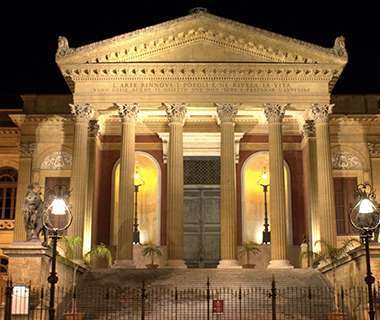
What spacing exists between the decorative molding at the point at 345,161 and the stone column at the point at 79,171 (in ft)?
44.4

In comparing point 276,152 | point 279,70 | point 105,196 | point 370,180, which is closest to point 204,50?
point 279,70

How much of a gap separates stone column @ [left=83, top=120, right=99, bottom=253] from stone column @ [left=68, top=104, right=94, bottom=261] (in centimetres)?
155

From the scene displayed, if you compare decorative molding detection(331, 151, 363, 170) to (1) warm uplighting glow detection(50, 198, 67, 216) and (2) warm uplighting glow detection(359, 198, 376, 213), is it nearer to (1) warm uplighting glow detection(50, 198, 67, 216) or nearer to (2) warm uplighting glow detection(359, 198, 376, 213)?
(2) warm uplighting glow detection(359, 198, 376, 213)

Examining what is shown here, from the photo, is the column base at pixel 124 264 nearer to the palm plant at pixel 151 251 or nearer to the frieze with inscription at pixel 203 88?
the palm plant at pixel 151 251

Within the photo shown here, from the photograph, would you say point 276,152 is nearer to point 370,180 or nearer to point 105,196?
point 370,180

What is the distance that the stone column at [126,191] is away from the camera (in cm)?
2972

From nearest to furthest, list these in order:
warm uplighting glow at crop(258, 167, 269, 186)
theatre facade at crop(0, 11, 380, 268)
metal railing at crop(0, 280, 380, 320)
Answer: metal railing at crop(0, 280, 380, 320)
theatre facade at crop(0, 11, 380, 268)
warm uplighting glow at crop(258, 167, 269, 186)

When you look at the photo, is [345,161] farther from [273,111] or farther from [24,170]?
[24,170]

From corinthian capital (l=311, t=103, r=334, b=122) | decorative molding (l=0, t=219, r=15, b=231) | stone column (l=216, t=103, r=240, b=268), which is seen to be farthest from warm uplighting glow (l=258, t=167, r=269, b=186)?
decorative molding (l=0, t=219, r=15, b=231)

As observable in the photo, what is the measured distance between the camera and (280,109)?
103ft

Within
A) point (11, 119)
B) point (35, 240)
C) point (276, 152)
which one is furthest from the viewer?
point (11, 119)

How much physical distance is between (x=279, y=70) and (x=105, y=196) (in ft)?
37.5

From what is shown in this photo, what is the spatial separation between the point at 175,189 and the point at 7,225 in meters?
12.5

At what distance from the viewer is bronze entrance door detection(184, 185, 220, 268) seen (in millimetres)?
35531
